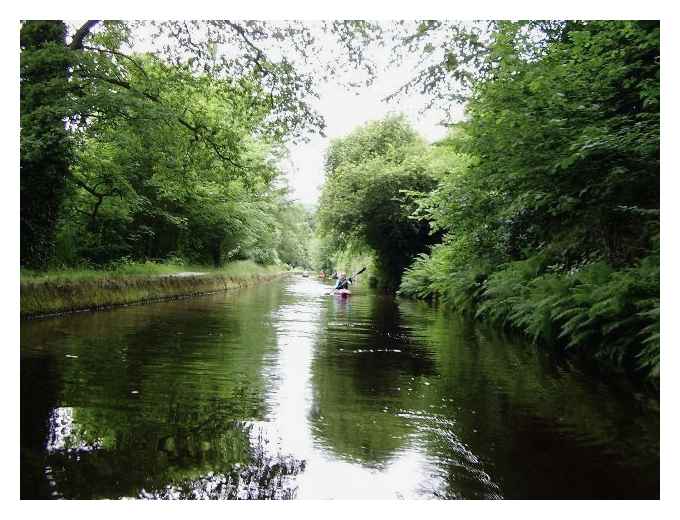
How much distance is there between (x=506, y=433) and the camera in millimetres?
3840

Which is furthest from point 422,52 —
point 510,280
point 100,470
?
point 100,470

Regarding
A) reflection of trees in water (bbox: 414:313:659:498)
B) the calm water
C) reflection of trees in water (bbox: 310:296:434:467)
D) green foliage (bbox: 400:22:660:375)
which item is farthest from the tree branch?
reflection of trees in water (bbox: 414:313:659:498)

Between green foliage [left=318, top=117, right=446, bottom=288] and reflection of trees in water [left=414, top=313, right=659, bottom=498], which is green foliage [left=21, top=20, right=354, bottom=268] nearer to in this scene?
reflection of trees in water [left=414, top=313, right=659, bottom=498]

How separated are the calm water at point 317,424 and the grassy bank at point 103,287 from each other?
233 centimetres

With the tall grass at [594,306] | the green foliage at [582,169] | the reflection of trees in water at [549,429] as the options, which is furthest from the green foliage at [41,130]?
the tall grass at [594,306]

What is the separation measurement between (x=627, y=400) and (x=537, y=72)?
4.24 meters

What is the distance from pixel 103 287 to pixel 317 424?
9.53m

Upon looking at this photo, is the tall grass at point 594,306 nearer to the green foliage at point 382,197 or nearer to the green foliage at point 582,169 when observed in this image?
the green foliage at point 582,169

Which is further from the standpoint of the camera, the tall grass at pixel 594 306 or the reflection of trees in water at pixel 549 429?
the tall grass at pixel 594 306

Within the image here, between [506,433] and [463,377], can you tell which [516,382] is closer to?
[463,377]

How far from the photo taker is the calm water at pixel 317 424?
2.97 m

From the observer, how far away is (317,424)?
3.97 m

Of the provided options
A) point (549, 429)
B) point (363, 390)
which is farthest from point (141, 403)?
point (549, 429)

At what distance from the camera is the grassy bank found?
30.7ft
